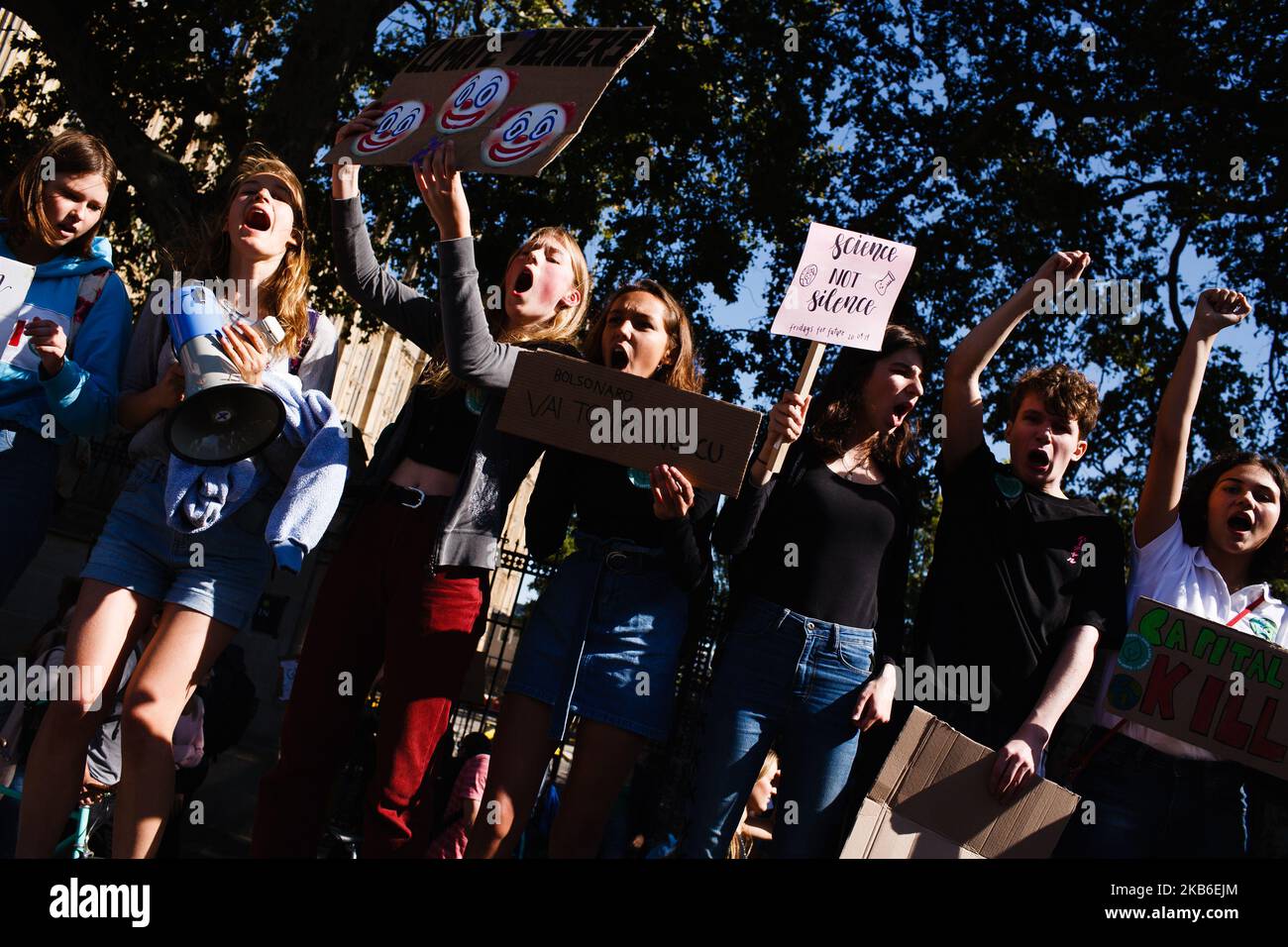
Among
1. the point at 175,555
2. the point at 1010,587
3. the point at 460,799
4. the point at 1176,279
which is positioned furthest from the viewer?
the point at 1176,279

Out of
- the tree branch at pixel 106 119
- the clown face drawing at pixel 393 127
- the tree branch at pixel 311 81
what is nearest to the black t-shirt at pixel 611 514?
the clown face drawing at pixel 393 127

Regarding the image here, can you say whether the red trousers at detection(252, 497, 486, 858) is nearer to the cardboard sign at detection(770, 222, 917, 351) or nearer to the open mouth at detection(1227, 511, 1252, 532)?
the cardboard sign at detection(770, 222, 917, 351)

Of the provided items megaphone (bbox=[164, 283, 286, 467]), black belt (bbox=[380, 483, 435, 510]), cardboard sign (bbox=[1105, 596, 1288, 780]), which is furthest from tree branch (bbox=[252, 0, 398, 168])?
cardboard sign (bbox=[1105, 596, 1288, 780])

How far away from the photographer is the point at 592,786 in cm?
299

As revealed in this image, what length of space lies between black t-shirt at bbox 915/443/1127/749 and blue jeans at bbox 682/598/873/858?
0.38 meters

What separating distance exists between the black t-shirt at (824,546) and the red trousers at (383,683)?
Result: 799 millimetres

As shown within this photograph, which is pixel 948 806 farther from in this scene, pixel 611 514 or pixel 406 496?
pixel 406 496

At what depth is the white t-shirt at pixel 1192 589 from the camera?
11.3ft

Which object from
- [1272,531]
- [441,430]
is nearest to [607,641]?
[441,430]

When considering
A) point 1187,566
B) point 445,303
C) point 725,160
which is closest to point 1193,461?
point 725,160

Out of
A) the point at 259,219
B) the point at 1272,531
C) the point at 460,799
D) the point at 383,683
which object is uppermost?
the point at 259,219

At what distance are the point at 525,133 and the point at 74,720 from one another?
6.60 feet

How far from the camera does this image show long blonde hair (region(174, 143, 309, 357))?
328 centimetres

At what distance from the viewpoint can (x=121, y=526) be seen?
2.98m
